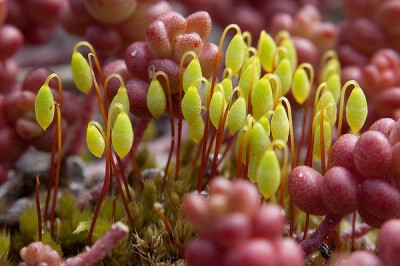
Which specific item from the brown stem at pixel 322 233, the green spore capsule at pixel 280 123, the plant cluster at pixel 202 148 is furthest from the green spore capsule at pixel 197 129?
the brown stem at pixel 322 233

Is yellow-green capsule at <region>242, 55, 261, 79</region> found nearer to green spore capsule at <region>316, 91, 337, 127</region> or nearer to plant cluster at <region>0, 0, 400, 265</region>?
plant cluster at <region>0, 0, 400, 265</region>

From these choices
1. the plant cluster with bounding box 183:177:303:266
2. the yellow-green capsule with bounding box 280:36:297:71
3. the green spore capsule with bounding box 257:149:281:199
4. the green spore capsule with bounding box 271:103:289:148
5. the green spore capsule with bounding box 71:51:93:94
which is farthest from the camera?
the yellow-green capsule with bounding box 280:36:297:71

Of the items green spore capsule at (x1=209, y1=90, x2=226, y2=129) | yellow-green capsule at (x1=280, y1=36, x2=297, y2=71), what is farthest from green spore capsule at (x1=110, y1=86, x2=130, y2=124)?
yellow-green capsule at (x1=280, y1=36, x2=297, y2=71)

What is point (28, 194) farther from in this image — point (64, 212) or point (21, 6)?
point (21, 6)

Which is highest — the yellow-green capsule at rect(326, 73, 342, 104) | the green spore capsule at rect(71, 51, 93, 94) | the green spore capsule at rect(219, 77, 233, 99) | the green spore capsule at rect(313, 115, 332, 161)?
the yellow-green capsule at rect(326, 73, 342, 104)

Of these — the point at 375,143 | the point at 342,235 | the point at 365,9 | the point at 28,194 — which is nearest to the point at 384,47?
the point at 365,9

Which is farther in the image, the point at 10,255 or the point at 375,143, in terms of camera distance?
the point at 10,255

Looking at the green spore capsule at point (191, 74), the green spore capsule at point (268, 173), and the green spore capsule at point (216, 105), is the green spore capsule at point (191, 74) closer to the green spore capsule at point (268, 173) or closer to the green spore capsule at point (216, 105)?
the green spore capsule at point (216, 105)

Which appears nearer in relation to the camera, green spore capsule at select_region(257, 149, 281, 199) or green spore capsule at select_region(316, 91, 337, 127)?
green spore capsule at select_region(257, 149, 281, 199)
